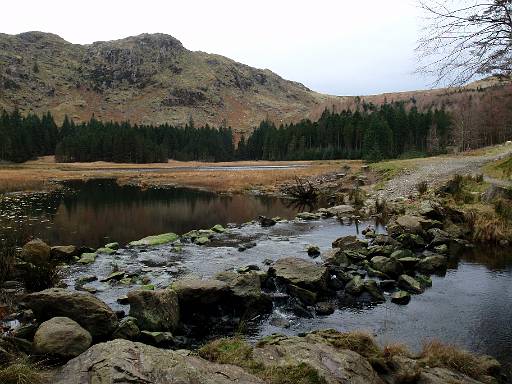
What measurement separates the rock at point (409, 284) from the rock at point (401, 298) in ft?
2.56

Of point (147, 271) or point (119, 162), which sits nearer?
point (147, 271)

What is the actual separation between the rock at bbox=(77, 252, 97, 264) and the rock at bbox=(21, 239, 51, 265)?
1540mm

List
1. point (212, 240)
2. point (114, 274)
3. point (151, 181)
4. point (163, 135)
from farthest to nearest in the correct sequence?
point (163, 135) → point (151, 181) → point (212, 240) → point (114, 274)

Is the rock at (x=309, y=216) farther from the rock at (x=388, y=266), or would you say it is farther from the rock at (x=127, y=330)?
the rock at (x=127, y=330)

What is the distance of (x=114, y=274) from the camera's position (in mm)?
17266

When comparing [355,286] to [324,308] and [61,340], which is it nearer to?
[324,308]

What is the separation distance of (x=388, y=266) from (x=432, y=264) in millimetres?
2333

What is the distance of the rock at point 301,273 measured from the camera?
15789 mm

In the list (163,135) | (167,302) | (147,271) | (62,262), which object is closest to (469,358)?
(167,302)

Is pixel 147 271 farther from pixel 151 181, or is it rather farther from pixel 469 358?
pixel 151 181

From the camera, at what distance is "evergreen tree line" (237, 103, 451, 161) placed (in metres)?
102

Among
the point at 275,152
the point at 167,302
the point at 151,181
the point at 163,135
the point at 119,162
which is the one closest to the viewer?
the point at 167,302

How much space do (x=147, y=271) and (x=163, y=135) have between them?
141977mm

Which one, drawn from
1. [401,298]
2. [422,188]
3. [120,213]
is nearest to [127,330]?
[401,298]
